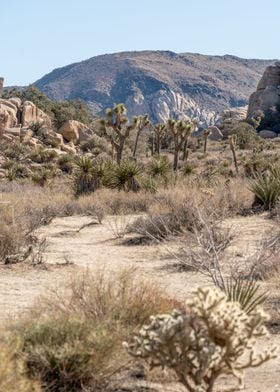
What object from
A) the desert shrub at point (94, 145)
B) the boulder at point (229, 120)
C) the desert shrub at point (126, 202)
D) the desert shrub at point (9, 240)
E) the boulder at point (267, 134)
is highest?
the desert shrub at point (9, 240)

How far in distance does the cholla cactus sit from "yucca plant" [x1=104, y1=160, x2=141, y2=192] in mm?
20428

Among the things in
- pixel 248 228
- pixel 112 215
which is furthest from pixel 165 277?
pixel 112 215

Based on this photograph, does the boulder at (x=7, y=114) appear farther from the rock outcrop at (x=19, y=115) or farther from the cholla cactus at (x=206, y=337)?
the cholla cactus at (x=206, y=337)

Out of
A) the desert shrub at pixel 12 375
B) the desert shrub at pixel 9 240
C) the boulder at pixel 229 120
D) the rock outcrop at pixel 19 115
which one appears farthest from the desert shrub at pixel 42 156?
the desert shrub at pixel 12 375

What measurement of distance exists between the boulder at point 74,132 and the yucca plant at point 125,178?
30.0m

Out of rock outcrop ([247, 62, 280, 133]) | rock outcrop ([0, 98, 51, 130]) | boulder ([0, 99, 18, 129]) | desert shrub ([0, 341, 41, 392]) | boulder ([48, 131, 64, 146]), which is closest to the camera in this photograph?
desert shrub ([0, 341, 41, 392])

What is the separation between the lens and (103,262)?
12.5 metres

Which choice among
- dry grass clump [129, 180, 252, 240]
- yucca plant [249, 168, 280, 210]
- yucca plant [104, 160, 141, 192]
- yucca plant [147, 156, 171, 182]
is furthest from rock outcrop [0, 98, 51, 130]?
yucca plant [249, 168, 280, 210]

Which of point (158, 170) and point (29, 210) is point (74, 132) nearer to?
point (158, 170)

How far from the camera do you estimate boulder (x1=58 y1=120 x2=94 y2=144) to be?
5556 centimetres

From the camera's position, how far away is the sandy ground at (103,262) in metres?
6.52

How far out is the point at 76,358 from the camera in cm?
550

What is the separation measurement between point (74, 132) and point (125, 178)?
30962 millimetres

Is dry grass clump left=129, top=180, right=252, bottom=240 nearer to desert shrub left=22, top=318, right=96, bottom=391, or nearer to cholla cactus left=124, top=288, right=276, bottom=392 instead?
desert shrub left=22, top=318, right=96, bottom=391
